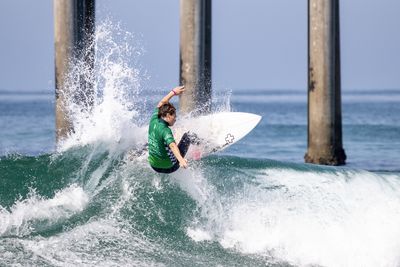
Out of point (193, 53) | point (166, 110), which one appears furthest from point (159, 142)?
point (193, 53)

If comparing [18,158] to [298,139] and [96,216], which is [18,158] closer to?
[96,216]

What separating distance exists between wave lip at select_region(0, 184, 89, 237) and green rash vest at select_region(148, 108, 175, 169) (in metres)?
1.13

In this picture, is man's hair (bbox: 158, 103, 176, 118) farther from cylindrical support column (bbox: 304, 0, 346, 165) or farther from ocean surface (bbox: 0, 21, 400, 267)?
cylindrical support column (bbox: 304, 0, 346, 165)

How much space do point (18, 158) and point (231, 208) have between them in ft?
12.6

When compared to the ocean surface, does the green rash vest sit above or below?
above

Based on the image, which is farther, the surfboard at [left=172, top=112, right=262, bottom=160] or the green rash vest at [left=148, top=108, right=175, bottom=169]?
the surfboard at [left=172, top=112, right=262, bottom=160]

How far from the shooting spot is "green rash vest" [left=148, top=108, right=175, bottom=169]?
11.0 metres

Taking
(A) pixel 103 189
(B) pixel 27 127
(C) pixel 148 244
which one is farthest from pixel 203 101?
(B) pixel 27 127

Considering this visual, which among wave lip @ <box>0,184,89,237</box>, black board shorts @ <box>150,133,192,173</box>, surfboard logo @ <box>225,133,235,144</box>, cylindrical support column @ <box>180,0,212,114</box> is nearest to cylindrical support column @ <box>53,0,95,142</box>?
cylindrical support column @ <box>180,0,212,114</box>

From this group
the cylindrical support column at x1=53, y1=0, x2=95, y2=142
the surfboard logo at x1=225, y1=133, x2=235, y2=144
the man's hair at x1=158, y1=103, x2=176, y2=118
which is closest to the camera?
the man's hair at x1=158, y1=103, x2=176, y2=118

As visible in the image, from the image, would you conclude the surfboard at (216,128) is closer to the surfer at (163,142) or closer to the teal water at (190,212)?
the teal water at (190,212)

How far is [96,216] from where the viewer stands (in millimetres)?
11391

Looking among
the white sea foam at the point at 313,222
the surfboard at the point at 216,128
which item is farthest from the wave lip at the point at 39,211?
the surfboard at the point at 216,128

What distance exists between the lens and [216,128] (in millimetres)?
13461
